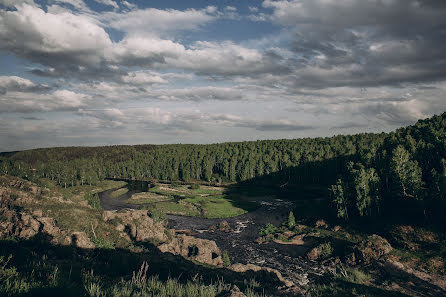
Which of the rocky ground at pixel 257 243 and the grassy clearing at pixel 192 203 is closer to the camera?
the rocky ground at pixel 257 243

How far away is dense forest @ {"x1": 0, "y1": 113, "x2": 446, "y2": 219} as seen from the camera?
68.6 meters

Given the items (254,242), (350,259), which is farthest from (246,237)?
(350,259)

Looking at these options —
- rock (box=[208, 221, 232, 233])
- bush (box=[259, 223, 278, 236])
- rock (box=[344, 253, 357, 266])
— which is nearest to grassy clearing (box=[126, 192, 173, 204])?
rock (box=[208, 221, 232, 233])

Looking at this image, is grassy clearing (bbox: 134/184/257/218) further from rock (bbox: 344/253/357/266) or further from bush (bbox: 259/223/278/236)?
rock (bbox: 344/253/357/266)

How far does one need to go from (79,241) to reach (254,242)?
132ft

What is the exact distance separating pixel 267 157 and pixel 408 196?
10151 centimetres

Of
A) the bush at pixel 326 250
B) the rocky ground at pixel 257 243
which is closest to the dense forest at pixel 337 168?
the rocky ground at pixel 257 243

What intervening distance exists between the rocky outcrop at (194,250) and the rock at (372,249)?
26.7 m

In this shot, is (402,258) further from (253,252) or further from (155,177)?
(155,177)

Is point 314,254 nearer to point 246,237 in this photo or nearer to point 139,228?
point 246,237

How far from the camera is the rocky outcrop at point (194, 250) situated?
41934 mm

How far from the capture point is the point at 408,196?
232 ft

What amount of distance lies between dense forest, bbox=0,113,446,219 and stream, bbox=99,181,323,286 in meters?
21.2

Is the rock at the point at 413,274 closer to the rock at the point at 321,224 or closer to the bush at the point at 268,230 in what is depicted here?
the rock at the point at 321,224
